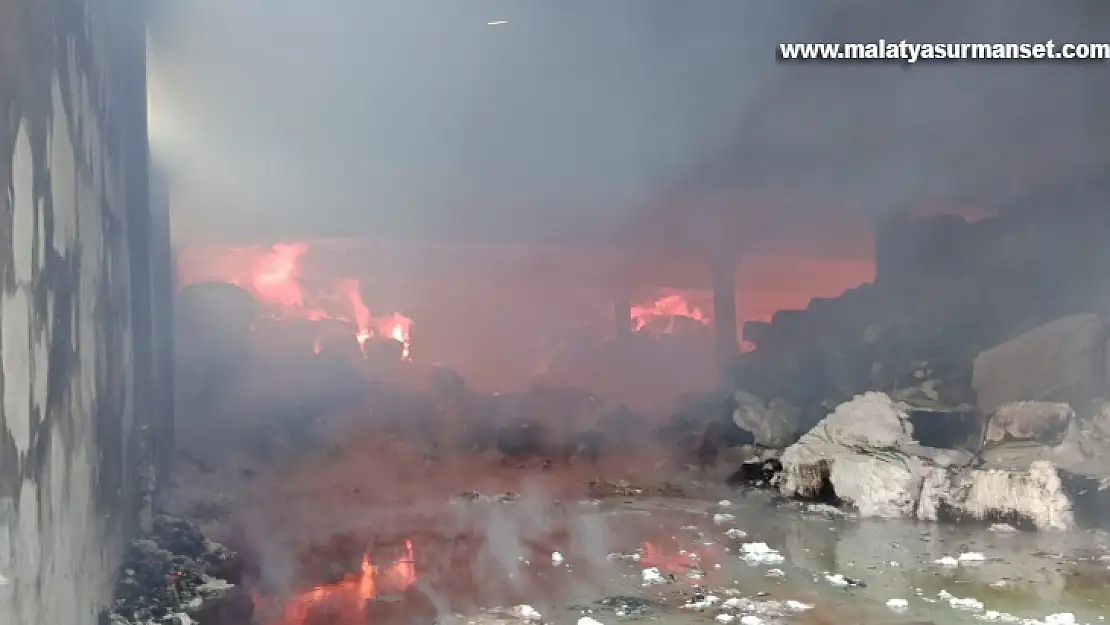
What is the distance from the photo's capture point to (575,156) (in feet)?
29.4

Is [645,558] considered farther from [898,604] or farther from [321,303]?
[321,303]

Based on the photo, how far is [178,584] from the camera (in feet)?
12.4

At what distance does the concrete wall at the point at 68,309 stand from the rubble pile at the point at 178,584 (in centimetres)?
14

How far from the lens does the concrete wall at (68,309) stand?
2076 mm

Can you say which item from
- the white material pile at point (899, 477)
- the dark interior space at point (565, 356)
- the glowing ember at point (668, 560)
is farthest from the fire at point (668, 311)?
the glowing ember at point (668, 560)

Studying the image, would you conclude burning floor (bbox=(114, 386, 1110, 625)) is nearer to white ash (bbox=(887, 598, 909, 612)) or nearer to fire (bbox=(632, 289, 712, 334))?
white ash (bbox=(887, 598, 909, 612))

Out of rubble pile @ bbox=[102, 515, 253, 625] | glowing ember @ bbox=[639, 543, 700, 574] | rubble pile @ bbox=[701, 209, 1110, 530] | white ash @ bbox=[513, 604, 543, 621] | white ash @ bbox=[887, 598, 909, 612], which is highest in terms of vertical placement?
rubble pile @ bbox=[701, 209, 1110, 530]

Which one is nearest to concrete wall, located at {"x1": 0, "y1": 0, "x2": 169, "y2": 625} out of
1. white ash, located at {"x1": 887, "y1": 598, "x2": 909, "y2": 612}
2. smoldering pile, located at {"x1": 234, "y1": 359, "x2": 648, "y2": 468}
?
white ash, located at {"x1": 887, "y1": 598, "x2": 909, "y2": 612}

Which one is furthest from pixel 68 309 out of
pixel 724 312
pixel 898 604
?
pixel 724 312

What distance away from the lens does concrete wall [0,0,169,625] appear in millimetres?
2076

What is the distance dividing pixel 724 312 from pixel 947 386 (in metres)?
4.09

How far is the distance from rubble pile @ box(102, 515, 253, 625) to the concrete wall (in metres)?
0.14

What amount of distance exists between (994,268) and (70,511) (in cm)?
959

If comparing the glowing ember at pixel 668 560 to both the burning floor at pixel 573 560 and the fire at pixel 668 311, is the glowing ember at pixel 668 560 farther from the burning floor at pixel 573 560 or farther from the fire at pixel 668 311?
the fire at pixel 668 311
